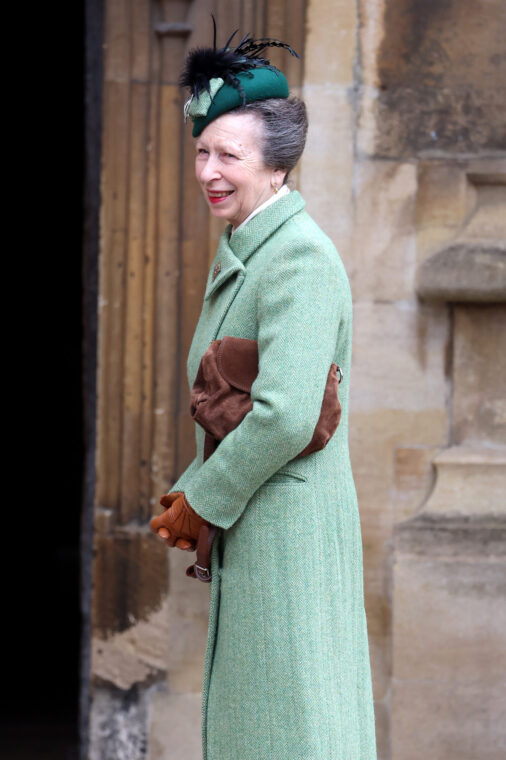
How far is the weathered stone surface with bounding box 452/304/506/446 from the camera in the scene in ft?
9.96

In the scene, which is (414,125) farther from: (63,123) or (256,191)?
(63,123)

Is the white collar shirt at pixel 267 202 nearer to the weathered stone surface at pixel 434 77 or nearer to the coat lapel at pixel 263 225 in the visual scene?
the coat lapel at pixel 263 225

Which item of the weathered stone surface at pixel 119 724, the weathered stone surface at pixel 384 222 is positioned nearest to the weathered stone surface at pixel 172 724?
the weathered stone surface at pixel 119 724

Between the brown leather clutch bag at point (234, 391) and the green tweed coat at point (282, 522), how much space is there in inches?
2.1

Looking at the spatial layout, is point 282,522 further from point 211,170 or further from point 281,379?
point 211,170

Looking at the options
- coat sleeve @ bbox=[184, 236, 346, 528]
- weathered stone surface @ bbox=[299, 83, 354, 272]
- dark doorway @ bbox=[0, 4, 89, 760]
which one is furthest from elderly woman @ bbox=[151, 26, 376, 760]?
dark doorway @ bbox=[0, 4, 89, 760]

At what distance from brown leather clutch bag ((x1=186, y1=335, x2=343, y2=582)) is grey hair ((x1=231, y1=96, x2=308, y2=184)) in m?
0.37

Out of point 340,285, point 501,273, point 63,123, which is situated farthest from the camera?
point 63,123

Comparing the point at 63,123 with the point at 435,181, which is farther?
the point at 63,123

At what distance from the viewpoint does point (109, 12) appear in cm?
303

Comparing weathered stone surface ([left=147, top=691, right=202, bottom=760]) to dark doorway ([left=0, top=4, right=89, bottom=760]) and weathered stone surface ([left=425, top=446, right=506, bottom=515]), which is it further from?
dark doorway ([left=0, top=4, right=89, bottom=760])

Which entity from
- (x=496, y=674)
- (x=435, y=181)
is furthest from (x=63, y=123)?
(x=496, y=674)

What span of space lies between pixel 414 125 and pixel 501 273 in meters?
0.51

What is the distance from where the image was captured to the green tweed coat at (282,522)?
5.99 feet
